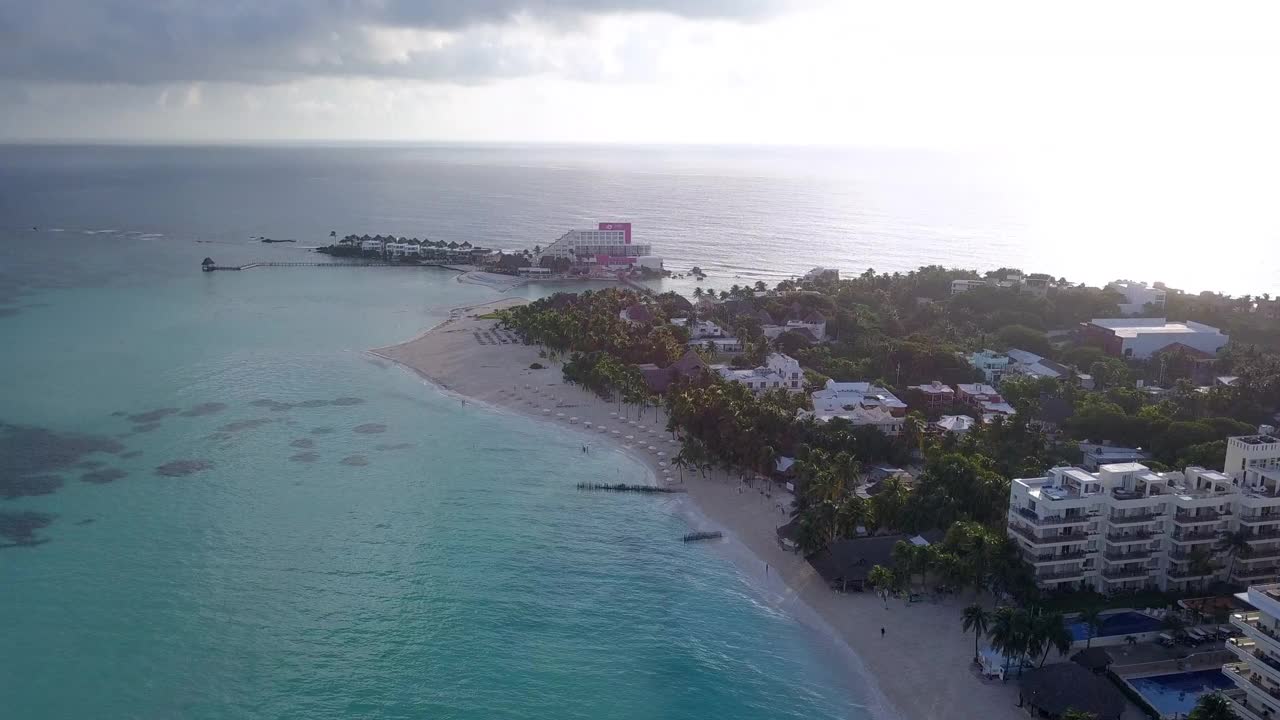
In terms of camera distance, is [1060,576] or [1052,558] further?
[1060,576]

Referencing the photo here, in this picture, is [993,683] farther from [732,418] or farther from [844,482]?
[732,418]

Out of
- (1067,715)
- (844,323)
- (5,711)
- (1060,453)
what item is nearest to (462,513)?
(5,711)

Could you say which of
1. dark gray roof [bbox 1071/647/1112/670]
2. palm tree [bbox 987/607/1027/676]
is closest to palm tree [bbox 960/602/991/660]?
palm tree [bbox 987/607/1027/676]

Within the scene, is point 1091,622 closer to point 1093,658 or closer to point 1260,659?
point 1093,658

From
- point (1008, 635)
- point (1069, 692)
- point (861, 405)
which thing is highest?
point (861, 405)

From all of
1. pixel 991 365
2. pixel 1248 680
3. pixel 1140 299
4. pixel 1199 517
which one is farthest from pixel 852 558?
pixel 1140 299
